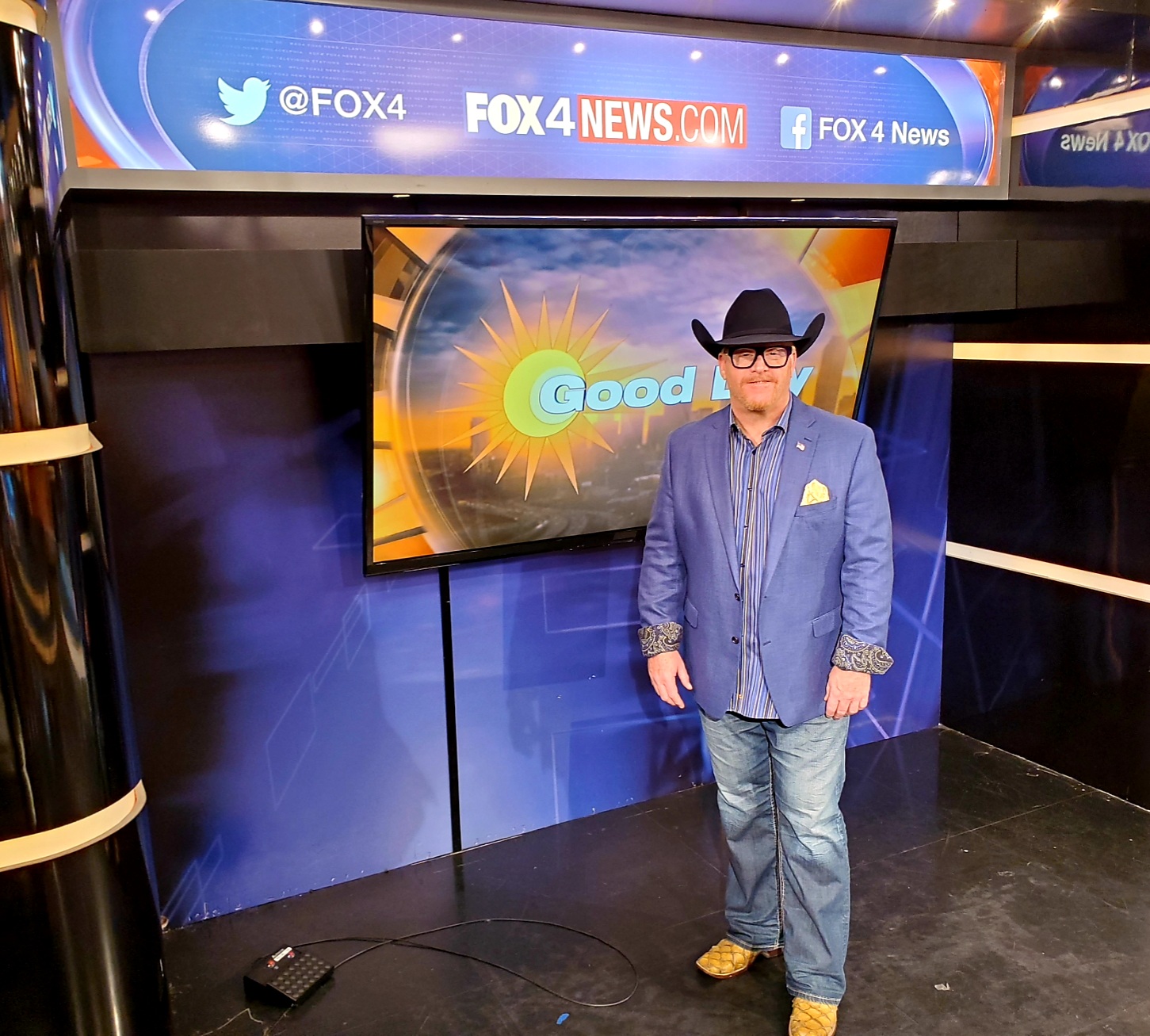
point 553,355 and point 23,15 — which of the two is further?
point 553,355

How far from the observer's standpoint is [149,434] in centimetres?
291

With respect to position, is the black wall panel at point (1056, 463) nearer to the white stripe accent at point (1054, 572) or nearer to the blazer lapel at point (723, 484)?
the white stripe accent at point (1054, 572)

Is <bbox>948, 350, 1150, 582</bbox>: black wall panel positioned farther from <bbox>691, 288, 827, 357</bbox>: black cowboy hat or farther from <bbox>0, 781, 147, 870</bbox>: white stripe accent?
<bbox>0, 781, 147, 870</bbox>: white stripe accent

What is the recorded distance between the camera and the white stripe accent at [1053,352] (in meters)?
3.61

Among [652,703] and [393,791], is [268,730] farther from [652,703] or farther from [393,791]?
[652,703]

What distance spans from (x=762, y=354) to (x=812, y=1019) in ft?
5.41

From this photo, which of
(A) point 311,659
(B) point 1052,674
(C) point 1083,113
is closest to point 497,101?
(A) point 311,659

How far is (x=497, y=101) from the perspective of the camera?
10.1 feet

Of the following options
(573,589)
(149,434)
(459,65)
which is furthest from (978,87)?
(149,434)

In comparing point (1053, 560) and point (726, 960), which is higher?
point (1053, 560)

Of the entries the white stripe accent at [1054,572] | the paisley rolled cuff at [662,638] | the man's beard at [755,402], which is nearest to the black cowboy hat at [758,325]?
the man's beard at [755,402]

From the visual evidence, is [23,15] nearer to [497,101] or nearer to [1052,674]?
[497,101]

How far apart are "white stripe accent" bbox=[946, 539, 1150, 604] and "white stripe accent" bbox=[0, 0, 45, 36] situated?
366cm

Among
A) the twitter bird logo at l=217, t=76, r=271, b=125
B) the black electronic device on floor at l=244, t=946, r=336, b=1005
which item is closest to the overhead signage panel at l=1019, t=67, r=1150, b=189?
the twitter bird logo at l=217, t=76, r=271, b=125
